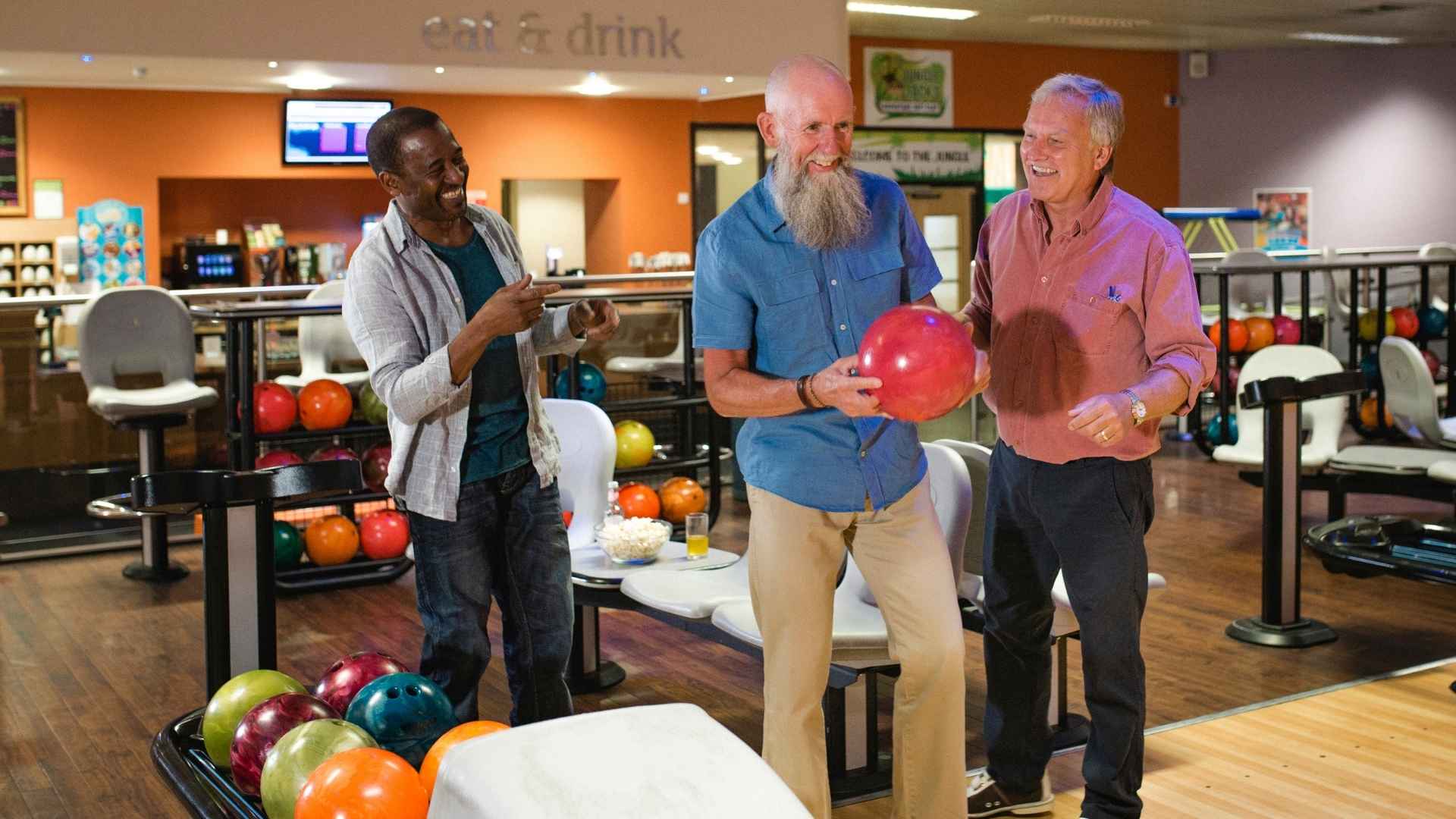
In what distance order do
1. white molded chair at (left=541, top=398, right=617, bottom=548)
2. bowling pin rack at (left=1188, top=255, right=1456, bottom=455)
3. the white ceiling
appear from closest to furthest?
white molded chair at (left=541, top=398, right=617, bottom=548) < bowling pin rack at (left=1188, top=255, right=1456, bottom=455) < the white ceiling

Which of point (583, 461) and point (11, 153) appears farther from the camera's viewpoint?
point (11, 153)

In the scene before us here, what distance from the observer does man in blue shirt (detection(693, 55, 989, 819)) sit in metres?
2.61

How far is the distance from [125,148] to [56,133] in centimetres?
50

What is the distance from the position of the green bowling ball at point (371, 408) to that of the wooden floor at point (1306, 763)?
332 centimetres

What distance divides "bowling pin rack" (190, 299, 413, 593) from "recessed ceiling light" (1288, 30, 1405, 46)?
36.4 ft

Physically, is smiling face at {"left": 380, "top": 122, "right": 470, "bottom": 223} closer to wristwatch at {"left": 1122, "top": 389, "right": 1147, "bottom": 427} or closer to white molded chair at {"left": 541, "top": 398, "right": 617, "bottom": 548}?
wristwatch at {"left": 1122, "top": 389, "right": 1147, "bottom": 427}

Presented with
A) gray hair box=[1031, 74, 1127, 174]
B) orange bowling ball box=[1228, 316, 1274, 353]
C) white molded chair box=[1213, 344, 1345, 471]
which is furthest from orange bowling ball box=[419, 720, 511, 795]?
orange bowling ball box=[1228, 316, 1274, 353]

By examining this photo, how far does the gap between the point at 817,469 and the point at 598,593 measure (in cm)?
168

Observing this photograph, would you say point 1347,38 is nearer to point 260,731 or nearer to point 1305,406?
point 1305,406

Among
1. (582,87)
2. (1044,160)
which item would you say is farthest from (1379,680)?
(582,87)

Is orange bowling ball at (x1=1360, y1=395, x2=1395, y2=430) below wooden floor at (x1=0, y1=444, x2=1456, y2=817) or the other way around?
the other way around

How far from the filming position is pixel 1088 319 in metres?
2.85

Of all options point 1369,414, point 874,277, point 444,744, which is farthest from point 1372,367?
point 444,744

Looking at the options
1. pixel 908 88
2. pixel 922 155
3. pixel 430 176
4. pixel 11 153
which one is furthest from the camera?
pixel 922 155
